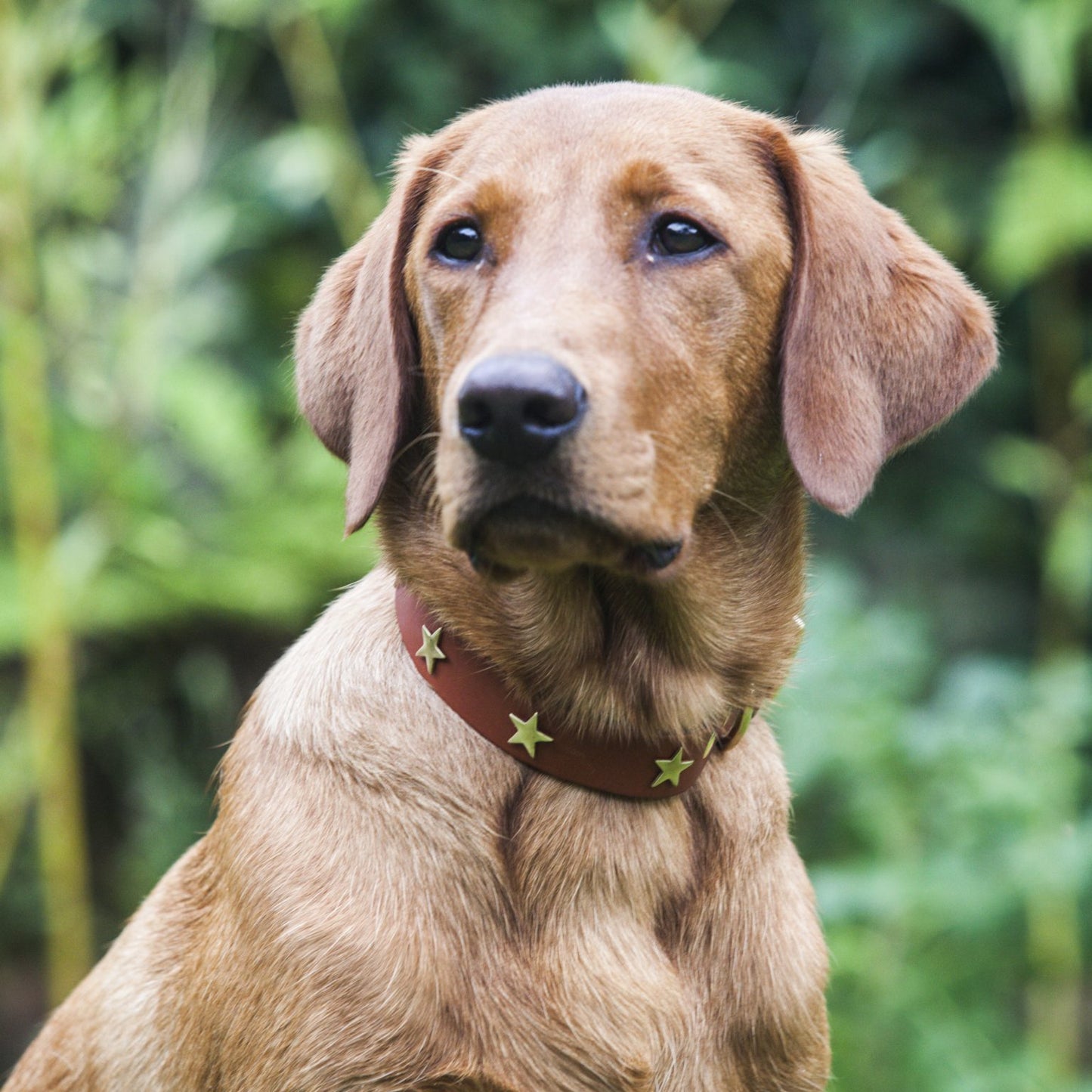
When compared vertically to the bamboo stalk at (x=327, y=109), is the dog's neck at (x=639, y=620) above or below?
above

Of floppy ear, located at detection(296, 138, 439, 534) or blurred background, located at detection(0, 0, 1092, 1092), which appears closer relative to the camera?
floppy ear, located at detection(296, 138, 439, 534)

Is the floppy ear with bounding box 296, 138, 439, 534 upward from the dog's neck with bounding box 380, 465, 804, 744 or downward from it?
upward

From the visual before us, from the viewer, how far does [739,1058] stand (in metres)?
3.00

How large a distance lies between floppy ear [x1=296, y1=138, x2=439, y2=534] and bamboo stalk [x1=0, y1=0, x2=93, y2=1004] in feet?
7.30

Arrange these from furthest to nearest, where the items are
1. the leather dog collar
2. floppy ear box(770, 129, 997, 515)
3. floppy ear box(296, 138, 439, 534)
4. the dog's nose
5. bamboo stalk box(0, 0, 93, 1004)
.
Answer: bamboo stalk box(0, 0, 93, 1004), floppy ear box(296, 138, 439, 534), floppy ear box(770, 129, 997, 515), the leather dog collar, the dog's nose

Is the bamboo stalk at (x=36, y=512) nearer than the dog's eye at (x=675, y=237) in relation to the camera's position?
No

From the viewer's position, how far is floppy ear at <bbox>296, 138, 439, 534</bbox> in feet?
10.4

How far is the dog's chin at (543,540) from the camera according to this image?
2695mm

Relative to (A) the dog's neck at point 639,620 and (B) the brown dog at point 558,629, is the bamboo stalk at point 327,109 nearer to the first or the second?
(B) the brown dog at point 558,629

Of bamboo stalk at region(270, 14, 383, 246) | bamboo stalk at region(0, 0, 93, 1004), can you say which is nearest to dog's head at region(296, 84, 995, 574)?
bamboo stalk at region(0, 0, 93, 1004)

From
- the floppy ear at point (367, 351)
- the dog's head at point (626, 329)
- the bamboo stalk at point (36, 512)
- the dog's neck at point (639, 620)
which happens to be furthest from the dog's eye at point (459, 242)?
the bamboo stalk at point (36, 512)

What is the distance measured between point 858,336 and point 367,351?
1.03 m

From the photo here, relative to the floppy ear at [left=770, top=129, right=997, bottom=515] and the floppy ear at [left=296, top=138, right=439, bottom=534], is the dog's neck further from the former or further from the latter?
the floppy ear at [left=770, top=129, right=997, bottom=515]

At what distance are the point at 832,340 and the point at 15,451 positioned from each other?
3397 mm
